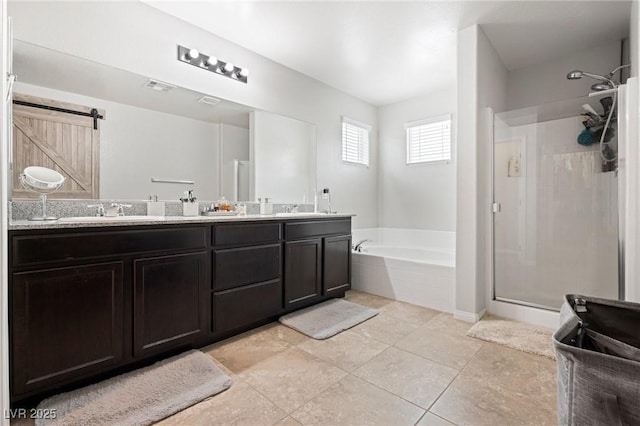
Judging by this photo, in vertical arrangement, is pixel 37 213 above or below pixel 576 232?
above

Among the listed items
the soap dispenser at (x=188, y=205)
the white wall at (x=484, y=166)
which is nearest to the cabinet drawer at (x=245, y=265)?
the soap dispenser at (x=188, y=205)

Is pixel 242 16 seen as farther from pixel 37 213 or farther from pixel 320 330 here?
pixel 320 330

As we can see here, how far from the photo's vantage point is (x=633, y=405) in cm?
73

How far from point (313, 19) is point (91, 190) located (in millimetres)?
2149

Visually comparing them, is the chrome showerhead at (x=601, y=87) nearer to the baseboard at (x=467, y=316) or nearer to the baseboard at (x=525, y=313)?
the baseboard at (x=525, y=313)

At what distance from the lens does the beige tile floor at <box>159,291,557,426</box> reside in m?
1.40

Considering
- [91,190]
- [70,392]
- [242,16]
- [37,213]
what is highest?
[242,16]

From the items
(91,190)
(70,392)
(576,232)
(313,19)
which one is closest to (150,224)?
(91,190)

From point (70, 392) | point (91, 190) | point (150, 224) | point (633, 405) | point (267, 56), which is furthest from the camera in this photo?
point (267, 56)

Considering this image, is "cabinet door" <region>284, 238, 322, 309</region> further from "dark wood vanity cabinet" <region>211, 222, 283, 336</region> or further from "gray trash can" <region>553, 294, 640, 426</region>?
"gray trash can" <region>553, 294, 640, 426</region>

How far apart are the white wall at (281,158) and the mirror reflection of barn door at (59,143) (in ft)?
4.28

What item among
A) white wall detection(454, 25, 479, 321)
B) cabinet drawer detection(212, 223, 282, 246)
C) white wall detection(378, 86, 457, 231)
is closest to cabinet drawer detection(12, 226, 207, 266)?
cabinet drawer detection(212, 223, 282, 246)

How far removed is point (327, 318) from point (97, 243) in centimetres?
180

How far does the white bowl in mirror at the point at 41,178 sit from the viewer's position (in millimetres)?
1727
